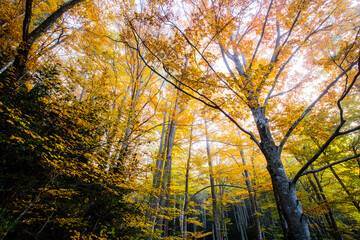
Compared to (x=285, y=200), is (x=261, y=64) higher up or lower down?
higher up

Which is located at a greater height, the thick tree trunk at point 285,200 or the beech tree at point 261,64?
the beech tree at point 261,64

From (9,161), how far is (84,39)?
533 centimetres

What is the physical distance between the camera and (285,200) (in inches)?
87.4

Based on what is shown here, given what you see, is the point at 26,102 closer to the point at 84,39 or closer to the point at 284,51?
the point at 84,39

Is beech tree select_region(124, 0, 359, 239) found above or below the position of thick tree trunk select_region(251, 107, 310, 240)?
above

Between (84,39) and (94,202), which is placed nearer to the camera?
(94,202)

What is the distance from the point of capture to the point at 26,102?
9.87ft

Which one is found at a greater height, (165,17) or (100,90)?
(165,17)

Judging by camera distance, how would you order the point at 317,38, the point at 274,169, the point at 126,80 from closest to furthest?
1. the point at 274,169
2. the point at 317,38
3. the point at 126,80

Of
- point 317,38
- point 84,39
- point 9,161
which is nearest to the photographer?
point 9,161

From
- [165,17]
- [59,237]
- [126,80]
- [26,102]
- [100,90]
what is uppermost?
[126,80]

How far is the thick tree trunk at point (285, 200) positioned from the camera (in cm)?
202

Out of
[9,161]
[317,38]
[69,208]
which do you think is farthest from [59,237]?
[317,38]

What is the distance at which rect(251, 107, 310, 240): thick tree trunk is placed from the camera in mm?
2021
